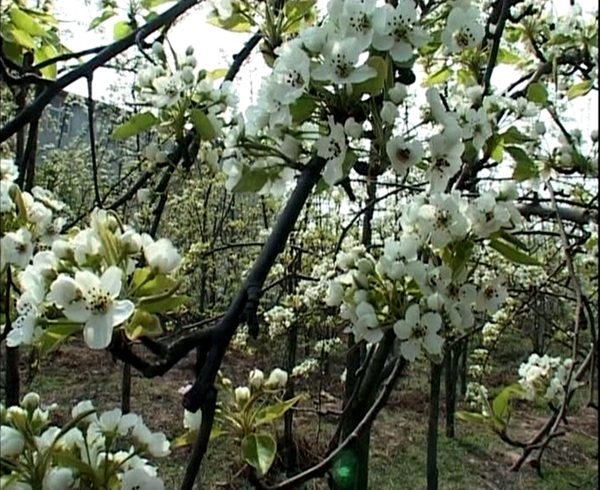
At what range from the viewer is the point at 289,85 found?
726 millimetres

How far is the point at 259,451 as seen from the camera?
2.55 ft

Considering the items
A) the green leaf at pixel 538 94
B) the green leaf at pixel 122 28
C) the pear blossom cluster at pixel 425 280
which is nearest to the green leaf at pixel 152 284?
the pear blossom cluster at pixel 425 280

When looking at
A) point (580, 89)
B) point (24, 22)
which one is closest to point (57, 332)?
point (24, 22)

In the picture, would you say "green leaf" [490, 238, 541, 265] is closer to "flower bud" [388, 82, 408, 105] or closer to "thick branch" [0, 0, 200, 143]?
"flower bud" [388, 82, 408, 105]

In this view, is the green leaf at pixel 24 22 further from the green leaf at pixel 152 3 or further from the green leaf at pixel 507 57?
the green leaf at pixel 507 57

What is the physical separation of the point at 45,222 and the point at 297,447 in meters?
4.46

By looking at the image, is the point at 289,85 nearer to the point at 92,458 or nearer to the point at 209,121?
the point at 209,121

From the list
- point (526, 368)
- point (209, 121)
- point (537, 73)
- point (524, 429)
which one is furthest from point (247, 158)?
point (524, 429)

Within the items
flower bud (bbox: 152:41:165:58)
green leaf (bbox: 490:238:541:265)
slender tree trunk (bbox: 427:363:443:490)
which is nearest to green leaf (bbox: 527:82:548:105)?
green leaf (bbox: 490:238:541:265)

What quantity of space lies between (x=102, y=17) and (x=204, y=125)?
1.61ft

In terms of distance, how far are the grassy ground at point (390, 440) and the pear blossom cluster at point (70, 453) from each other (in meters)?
3.66

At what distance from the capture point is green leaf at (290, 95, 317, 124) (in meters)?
0.74

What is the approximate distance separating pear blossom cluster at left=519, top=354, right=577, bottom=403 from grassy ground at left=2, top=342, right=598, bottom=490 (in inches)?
121

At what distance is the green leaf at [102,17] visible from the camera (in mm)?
1277
